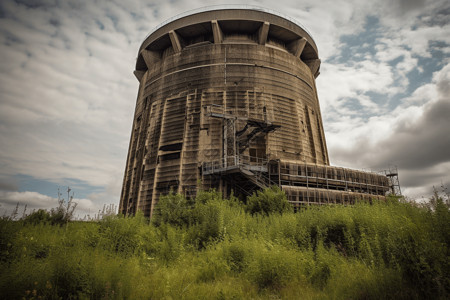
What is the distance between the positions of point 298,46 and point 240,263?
1060 inches

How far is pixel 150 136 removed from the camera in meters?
24.7

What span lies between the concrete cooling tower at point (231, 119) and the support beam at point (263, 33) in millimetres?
97

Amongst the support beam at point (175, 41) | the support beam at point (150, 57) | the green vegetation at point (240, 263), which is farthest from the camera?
the support beam at point (150, 57)

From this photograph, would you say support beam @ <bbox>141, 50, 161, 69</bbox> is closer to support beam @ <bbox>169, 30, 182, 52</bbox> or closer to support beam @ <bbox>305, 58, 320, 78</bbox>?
support beam @ <bbox>169, 30, 182, 52</bbox>

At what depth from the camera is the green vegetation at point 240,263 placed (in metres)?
4.98

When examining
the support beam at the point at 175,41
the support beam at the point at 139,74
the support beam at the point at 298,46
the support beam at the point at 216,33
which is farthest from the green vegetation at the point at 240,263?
the support beam at the point at 139,74

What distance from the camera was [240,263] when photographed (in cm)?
761

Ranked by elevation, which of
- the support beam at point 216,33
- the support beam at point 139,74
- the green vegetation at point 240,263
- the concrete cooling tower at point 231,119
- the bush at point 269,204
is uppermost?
the support beam at point 139,74

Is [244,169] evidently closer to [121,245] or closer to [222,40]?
[121,245]

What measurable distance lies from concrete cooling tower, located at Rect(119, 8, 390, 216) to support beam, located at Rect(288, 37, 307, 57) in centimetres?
13

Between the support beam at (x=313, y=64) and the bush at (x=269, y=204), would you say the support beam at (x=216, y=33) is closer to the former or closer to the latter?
the support beam at (x=313, y=64)

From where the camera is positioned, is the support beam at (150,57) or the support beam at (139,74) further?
the support beam at (139,74)

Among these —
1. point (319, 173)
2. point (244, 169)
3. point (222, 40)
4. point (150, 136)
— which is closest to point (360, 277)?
point (244, 169)

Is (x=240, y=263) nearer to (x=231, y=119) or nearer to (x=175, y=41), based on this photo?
(x=231, y=119)
